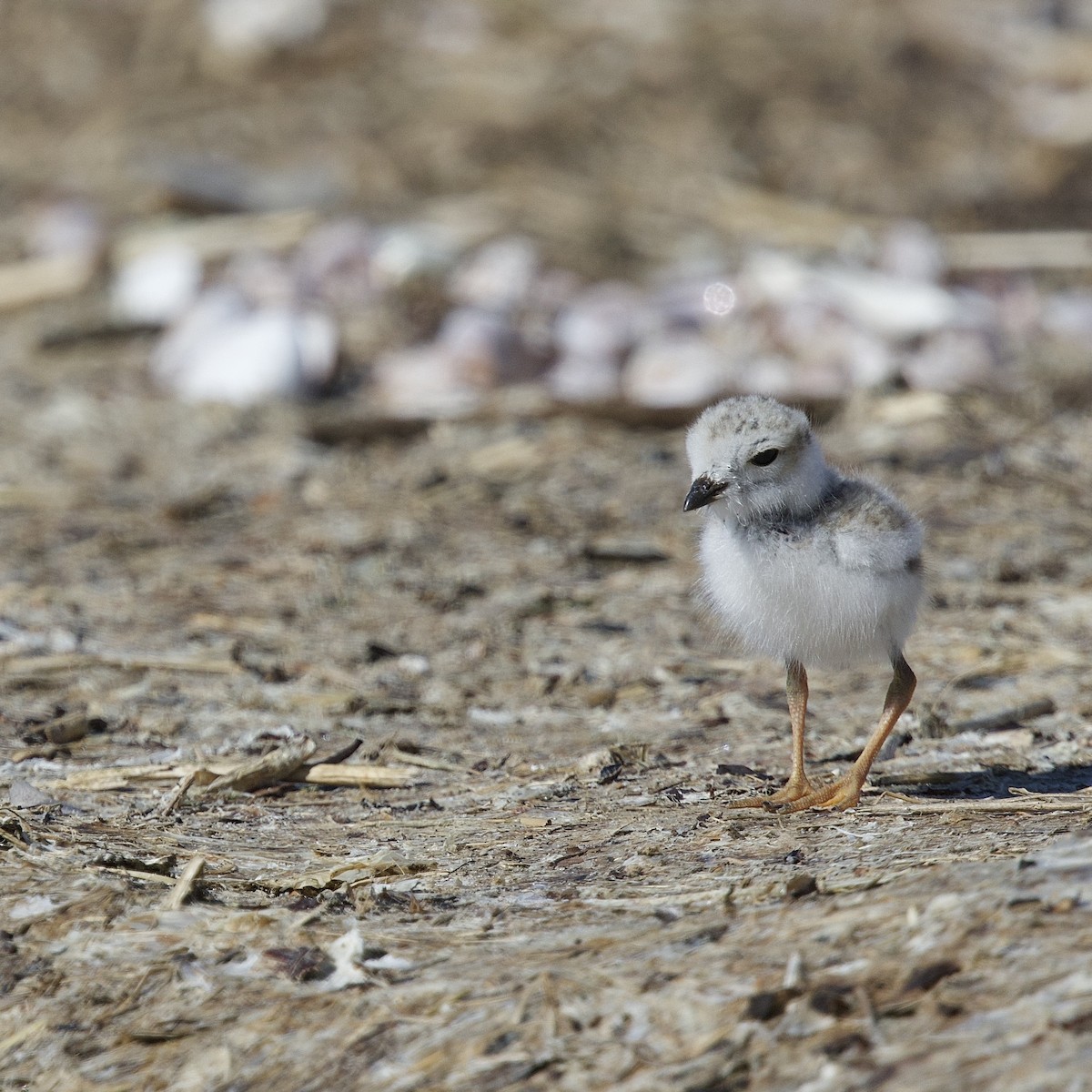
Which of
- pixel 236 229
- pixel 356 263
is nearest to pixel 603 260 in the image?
pixel 356 263

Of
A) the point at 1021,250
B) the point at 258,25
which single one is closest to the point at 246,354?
the point at 1021,250

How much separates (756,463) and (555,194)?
630cm

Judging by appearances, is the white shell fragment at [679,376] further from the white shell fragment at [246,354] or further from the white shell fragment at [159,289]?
the white shell fragment at [159,289]

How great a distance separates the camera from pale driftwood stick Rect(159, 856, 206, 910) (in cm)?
286

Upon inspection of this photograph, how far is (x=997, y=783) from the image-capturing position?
3.60 m

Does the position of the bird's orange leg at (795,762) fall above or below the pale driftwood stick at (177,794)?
above

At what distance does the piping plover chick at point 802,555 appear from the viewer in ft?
11.3

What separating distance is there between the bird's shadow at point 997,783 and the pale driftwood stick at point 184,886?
1.58m

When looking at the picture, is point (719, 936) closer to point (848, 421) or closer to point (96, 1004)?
point (96, 1004)

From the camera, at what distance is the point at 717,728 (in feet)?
14.0

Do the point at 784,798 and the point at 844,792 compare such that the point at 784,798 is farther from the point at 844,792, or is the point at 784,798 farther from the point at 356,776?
the point at 356,776

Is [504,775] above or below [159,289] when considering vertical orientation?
below

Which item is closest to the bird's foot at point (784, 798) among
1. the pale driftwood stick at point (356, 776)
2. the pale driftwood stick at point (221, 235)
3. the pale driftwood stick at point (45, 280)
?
the pale driftwood stick at point (356, 776)

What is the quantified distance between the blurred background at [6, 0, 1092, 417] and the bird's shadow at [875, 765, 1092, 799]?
133 inches
